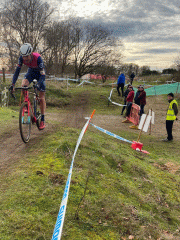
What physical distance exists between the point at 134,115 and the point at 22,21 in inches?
1072

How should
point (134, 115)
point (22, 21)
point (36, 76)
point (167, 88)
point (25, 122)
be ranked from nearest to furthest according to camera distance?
point (25, 122) < point (36, 76) < point (134, 115) < point (167, 88) < point (22, 21)

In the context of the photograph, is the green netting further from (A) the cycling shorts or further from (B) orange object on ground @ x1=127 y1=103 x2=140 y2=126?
(A) the cycling shorts

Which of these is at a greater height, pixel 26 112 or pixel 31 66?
pixel 31 66

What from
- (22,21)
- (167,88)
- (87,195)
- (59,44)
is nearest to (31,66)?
(87,195)

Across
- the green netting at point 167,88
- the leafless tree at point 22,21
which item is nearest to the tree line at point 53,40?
the leafless tree at point 22,21

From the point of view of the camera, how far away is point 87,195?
10.5ft

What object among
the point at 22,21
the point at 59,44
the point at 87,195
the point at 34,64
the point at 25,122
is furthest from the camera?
the point at 59,44

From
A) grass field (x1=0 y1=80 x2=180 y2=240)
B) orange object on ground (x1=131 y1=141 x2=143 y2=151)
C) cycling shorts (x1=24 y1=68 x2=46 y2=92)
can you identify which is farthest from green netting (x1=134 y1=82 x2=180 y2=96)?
cycling shorts (x1=24 y1=68 x2=46 y2=92)

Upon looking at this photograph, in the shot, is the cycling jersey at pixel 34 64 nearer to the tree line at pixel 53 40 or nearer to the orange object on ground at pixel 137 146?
the orange object on ground at pixel 137 146

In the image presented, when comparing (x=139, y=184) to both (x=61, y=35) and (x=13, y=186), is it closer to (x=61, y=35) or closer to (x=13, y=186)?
(x=13, y=186)

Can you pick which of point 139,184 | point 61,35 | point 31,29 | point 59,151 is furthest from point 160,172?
point 61,35

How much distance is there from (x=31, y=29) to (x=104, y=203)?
33.5 m

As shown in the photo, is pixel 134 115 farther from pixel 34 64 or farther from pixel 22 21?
pixel 22 21

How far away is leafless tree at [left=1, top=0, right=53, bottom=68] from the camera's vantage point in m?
30.0
